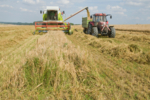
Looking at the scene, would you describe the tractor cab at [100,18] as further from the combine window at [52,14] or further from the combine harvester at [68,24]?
the combine window at [52,14]

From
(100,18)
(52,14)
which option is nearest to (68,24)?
(52,14)

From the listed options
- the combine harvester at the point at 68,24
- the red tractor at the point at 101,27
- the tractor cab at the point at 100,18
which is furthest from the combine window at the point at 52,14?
the tractor cab at the point at 100,18

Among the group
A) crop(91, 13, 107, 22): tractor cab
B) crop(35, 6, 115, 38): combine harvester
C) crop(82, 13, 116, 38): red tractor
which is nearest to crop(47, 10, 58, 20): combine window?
crop(35, 6, 115, 38): combine harvester

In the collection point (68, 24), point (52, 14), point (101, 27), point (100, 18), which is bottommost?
point (101, 27)

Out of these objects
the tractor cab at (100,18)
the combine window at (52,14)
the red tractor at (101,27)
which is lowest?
the red tractor at (101,27)

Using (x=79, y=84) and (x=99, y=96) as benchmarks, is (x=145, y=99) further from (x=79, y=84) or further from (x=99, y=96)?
(x=79, y=84)

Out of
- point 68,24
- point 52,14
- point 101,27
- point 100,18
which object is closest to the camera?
point 101,27

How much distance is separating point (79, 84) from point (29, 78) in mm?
1150

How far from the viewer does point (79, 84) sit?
3.32 m

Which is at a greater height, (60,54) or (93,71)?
(60,54)

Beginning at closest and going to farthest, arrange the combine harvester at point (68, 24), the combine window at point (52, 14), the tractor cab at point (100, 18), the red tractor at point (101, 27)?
the red tractor at point (101, 27) < the combine harvester at point (68, 24) < the tractor cab at point (100, 18) < the combine window at point (52, 14)

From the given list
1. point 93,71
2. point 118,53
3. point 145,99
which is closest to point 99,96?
point 145,99

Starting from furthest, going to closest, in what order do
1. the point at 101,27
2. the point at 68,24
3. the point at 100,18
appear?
the point at 68,24 < the point at 100,18 < the point at 101,27

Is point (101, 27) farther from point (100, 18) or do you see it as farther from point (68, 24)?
point (68, 24)
